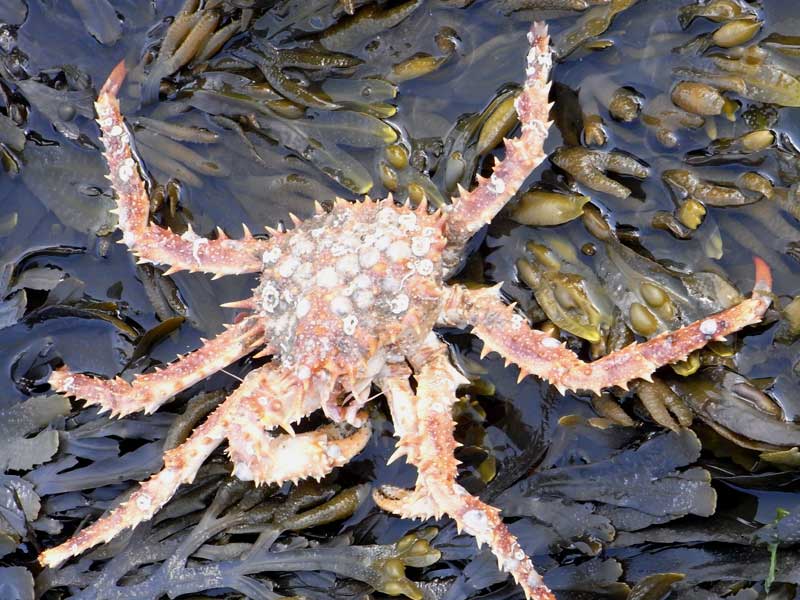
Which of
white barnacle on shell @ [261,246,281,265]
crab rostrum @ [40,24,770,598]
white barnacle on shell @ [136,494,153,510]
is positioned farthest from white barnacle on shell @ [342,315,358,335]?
white barnacle on shell @ [136,494,153,510]

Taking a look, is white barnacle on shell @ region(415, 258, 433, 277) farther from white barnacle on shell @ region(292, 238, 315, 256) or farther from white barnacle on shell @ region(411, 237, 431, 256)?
white barnacle on shell @ region(292, 238, 315, 256)

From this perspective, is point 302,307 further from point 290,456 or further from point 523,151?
point 523,151

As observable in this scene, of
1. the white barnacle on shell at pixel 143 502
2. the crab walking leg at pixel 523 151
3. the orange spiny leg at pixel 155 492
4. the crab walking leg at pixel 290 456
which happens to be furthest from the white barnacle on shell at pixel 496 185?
the white barnacle on shell at pixel 143 502

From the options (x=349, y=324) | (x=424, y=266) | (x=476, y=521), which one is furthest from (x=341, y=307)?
(x=476, y=521)

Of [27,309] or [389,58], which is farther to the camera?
[27,309]

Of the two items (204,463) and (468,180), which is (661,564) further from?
(204,463)

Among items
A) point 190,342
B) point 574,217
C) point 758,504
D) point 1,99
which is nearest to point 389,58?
point 574,217
